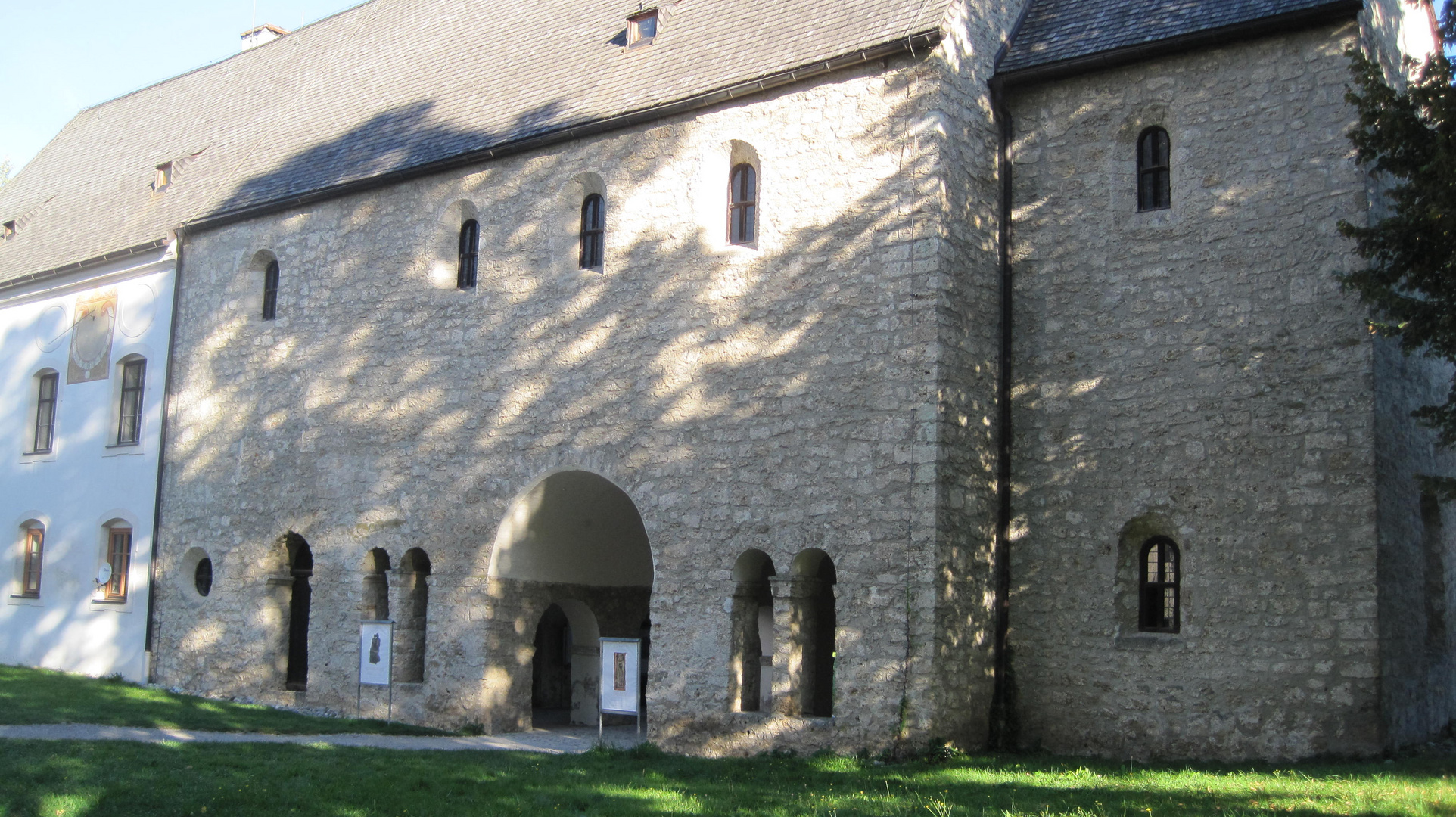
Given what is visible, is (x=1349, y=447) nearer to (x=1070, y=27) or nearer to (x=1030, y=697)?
(x=1030, y=697)

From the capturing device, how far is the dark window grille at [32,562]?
23500 mm

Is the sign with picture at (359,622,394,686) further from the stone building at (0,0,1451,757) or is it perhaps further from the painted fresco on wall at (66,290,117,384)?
the painted fresco on wall at (66,290,117,384)

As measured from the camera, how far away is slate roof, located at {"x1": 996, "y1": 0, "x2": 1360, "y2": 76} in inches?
528

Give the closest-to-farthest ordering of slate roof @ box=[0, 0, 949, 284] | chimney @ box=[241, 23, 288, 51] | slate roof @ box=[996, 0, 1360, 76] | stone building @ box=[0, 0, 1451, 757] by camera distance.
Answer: stone building @ box=[0, 0, 1451, 757]
slate roof @ box=[996, 0, 1360, 76]
slate roof @ box=[0, 0, 949, 284]
chimney @ box=[241, 23, 288, 51]

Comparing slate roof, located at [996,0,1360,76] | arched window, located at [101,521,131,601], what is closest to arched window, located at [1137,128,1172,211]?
slate roof, located at [996,0,1360,76]

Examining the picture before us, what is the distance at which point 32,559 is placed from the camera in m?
23.7

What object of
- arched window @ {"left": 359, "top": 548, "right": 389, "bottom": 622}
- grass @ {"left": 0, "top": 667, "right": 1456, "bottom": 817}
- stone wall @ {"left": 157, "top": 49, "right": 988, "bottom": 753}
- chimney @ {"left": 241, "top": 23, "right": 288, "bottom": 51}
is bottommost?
grass @ {"left": 0, "top": 667, "right": 1456, "bottom": 817}

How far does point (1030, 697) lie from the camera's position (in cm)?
1391

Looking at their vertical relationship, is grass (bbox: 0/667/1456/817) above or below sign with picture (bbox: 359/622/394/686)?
below

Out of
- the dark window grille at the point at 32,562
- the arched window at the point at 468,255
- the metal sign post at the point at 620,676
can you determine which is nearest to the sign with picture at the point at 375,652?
the metal sign post at the point at 620,676

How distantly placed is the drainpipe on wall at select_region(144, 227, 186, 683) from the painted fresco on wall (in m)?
1.95

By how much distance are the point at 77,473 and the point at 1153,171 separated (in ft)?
59.8

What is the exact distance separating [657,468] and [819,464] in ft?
6.87

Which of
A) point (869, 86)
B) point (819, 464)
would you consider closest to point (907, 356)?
point (819, 464)
